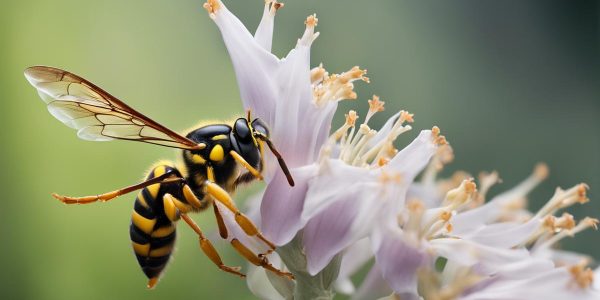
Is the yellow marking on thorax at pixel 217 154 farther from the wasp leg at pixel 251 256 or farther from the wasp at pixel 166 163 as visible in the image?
the wasp leg at pixel 251 256

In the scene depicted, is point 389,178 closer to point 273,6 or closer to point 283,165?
point 283,165

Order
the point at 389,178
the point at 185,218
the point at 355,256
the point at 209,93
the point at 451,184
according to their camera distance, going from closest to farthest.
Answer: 1. the point at 389,178
2. the point at 185,218
3. the point at 355,256
4. the point at 451,184
5. the point at 209,93

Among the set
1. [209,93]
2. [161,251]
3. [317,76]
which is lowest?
[209,93]

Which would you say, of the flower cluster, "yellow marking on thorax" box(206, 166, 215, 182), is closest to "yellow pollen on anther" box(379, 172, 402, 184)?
the flower cluster

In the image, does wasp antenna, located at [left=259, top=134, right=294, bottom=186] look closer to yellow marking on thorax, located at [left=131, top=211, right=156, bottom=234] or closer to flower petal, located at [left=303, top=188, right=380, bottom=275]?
flower petal, located at [left=303, top=188, right=380, bottom=275]

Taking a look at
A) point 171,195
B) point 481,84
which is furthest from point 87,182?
point 481,84

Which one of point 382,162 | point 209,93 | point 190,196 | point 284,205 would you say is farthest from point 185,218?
point 209,93
